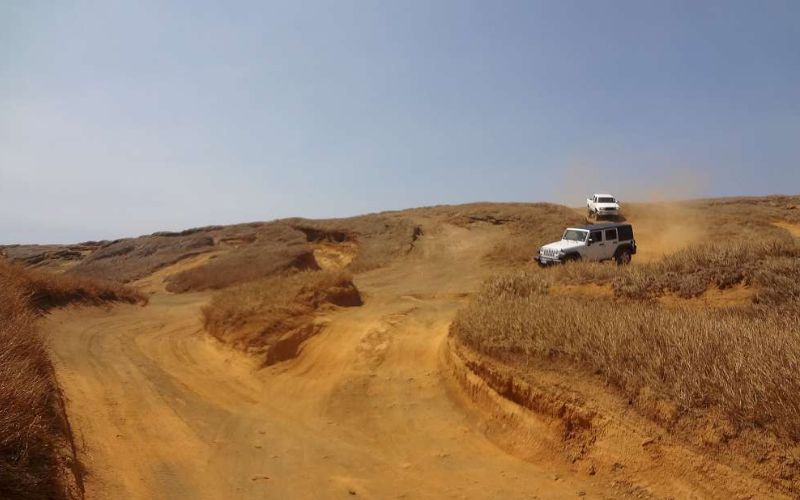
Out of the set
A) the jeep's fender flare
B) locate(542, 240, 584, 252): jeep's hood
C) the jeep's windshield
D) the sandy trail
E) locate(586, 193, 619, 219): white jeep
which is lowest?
the sandy trail

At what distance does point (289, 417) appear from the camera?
8.26 metres

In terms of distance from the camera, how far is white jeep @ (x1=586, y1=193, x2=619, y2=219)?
34.2m

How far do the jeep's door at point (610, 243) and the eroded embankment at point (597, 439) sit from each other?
14.1 meters

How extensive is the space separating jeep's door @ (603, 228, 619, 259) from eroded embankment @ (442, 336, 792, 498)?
14131 millimetres

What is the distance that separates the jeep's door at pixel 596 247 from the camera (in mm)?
19672

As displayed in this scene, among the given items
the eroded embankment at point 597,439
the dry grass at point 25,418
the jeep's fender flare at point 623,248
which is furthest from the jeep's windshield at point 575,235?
the dry grass at point 25,418

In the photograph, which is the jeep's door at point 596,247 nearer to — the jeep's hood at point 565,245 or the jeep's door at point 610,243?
the jeep's door at point 610,243

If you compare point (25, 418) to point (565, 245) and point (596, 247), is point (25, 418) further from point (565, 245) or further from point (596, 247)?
point (596, 247)

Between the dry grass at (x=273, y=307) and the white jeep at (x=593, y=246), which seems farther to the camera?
the white jeep at (x=593, y=246)

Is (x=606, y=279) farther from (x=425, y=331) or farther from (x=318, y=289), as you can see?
(x=318, y=289)

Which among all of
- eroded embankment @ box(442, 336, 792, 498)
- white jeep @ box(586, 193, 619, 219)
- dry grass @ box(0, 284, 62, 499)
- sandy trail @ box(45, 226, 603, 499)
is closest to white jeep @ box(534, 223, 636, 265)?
sandy trail @ box(45, 226, 603, 499)

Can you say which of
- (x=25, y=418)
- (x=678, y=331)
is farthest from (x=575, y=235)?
(x=25, y=418)

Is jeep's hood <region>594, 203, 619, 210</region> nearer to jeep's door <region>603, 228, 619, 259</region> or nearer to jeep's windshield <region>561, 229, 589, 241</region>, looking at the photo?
jeep's door <region>603, 228, 619, 259</region>

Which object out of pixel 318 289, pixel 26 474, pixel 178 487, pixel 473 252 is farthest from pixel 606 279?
pixel 473 252
